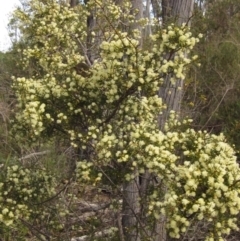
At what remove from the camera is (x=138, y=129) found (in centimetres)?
347

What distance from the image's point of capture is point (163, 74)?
3.60m

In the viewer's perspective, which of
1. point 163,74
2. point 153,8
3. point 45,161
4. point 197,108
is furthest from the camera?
point 153,8

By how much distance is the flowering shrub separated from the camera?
3025 mm

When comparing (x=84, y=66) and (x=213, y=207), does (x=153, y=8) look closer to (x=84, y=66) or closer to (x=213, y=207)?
(x=84, y=66)

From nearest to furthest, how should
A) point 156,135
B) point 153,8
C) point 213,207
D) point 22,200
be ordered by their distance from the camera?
point 213,207 < point 156,135 < point 22,200 < point 153,8

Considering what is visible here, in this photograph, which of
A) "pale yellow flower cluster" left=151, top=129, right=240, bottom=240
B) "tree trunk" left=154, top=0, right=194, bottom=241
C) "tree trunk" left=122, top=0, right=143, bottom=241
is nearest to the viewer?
"pale yellow flower cluster" left=151, top=129, right=240, bottom=240

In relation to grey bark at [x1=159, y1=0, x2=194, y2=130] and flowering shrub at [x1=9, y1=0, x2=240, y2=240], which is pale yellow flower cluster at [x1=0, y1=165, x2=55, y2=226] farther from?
grey bark at [x1=159, y1=0, x2=194, y2=130]

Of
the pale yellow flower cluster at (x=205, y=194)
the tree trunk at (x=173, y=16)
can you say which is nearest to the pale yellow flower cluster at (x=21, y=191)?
the tree trunk at (x=173, y=16)

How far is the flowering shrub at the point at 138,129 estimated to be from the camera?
9.93 feet

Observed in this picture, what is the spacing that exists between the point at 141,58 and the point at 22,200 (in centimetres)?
180

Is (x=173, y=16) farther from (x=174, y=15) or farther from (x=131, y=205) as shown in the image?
(x=131, y=205)

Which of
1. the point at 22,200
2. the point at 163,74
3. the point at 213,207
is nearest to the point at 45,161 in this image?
the point at 22,200

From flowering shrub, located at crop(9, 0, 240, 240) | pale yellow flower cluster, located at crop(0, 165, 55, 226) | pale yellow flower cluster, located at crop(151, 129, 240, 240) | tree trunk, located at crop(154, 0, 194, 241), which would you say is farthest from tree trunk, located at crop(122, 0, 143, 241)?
pale yellow flower cluster, located at crop(151, 129, 240, 240)

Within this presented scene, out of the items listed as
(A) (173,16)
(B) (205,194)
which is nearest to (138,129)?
(B) (205,194)
